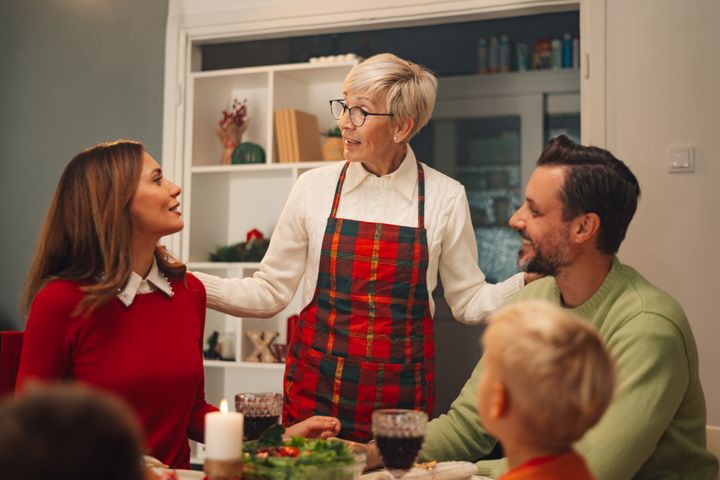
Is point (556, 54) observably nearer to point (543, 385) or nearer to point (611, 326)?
point (611, 326)

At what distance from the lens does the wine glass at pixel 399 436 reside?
129 cm

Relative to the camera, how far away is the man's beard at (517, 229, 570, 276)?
1.81 meters

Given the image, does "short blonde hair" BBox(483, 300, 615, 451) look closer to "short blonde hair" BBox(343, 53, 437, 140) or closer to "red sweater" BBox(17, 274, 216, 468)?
"red sweater" BBox(17, 274, 216, 468)

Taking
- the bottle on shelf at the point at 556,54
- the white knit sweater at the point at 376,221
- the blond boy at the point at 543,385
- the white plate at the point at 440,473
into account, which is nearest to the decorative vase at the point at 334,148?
the white knit sweater at the point at 376,221

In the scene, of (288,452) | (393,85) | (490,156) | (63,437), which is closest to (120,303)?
(288,452)

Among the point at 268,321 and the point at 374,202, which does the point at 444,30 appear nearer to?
the point at 268,321

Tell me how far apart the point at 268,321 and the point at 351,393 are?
174 cm

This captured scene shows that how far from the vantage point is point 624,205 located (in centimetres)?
185

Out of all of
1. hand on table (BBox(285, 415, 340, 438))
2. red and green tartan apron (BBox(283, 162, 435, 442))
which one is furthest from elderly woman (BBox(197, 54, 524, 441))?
hand on table (BBox(285, 415, 340, 438))

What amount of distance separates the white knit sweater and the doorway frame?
0.98m

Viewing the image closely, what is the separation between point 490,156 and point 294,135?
5.11ft

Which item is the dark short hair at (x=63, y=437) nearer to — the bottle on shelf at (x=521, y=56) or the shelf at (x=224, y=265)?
the shelf at (x=224, y=265)

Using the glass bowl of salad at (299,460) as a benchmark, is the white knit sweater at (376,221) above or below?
above

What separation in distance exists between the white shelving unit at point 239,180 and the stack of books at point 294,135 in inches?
2.0
